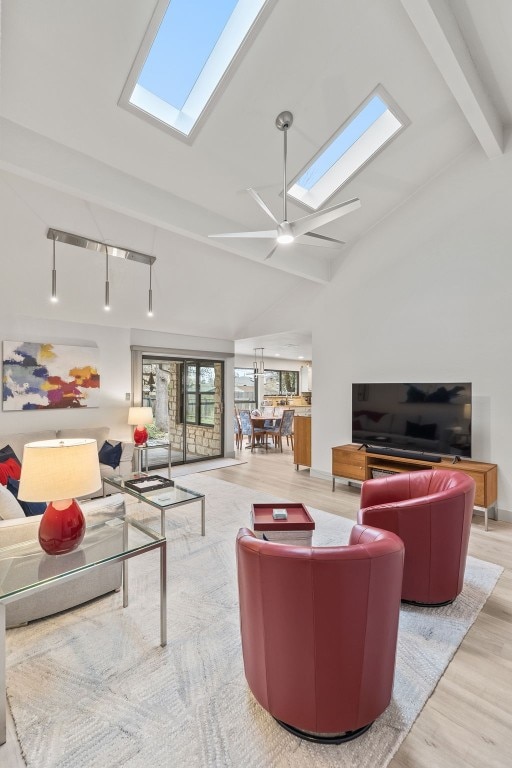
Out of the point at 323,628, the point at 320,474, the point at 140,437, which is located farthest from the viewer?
the point at 320,474

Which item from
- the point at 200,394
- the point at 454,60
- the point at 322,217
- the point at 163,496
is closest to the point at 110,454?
the point at 163,496

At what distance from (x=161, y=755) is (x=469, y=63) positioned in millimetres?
4756

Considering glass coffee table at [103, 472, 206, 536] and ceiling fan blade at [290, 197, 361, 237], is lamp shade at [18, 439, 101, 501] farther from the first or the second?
ceiling fan blade at [290, 197, 361, 237]

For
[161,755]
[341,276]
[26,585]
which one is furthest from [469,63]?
[161,755]

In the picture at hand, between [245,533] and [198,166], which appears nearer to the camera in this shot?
[245,533]

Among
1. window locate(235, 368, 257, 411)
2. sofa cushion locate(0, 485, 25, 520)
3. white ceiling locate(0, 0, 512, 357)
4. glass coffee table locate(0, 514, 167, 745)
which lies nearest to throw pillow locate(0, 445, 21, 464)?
sofa cushion locate(0, 485, 25, 520)

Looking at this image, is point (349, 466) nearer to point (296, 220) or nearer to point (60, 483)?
point (296, 220)

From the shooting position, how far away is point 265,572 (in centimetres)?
142

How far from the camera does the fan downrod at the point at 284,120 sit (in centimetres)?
301

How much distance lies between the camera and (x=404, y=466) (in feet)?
14.9

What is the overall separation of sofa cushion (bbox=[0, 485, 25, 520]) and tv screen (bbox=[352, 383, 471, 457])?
3980 mm

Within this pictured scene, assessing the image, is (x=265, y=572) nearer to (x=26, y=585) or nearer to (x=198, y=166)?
(x=26, y=585)

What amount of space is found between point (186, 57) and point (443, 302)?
3541 mm

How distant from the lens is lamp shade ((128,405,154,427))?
5422 mm
